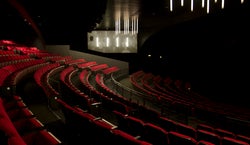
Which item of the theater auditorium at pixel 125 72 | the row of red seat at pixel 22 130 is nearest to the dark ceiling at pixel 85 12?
the theater auditorium at pixel 125 72

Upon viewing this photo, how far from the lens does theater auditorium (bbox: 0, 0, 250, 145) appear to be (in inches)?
53.3

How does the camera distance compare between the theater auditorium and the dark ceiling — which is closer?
the theater auditorium

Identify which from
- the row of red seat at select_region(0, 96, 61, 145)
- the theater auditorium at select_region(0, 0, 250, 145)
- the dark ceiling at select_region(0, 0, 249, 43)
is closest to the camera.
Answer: the row of red seat at select_region(0, 96, 61, 145)

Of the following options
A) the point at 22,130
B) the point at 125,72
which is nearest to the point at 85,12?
the point at 125,72

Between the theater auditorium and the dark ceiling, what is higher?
the dark ceiling

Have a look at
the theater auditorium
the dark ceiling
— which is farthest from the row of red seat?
the dark ceiling

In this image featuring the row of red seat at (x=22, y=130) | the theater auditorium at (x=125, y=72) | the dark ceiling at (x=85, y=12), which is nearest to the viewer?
the row of red seat at (x=22, y=130)

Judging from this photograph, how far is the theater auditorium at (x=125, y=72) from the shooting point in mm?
1354

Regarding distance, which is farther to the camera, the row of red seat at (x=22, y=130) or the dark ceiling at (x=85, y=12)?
the dark ceiling at (x=85, y=12)

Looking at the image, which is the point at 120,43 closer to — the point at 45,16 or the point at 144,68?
→ the point at 144,68

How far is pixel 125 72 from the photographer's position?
5.80 m

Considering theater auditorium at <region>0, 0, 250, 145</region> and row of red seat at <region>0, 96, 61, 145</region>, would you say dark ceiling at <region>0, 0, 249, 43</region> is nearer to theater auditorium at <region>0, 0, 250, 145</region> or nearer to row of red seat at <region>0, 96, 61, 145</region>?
theater auditorium at <region>0, 0, 250, 145</region>

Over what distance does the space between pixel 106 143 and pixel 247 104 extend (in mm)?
4866

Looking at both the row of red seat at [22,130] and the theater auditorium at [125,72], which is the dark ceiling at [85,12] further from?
the row of red seat at [22,130]
